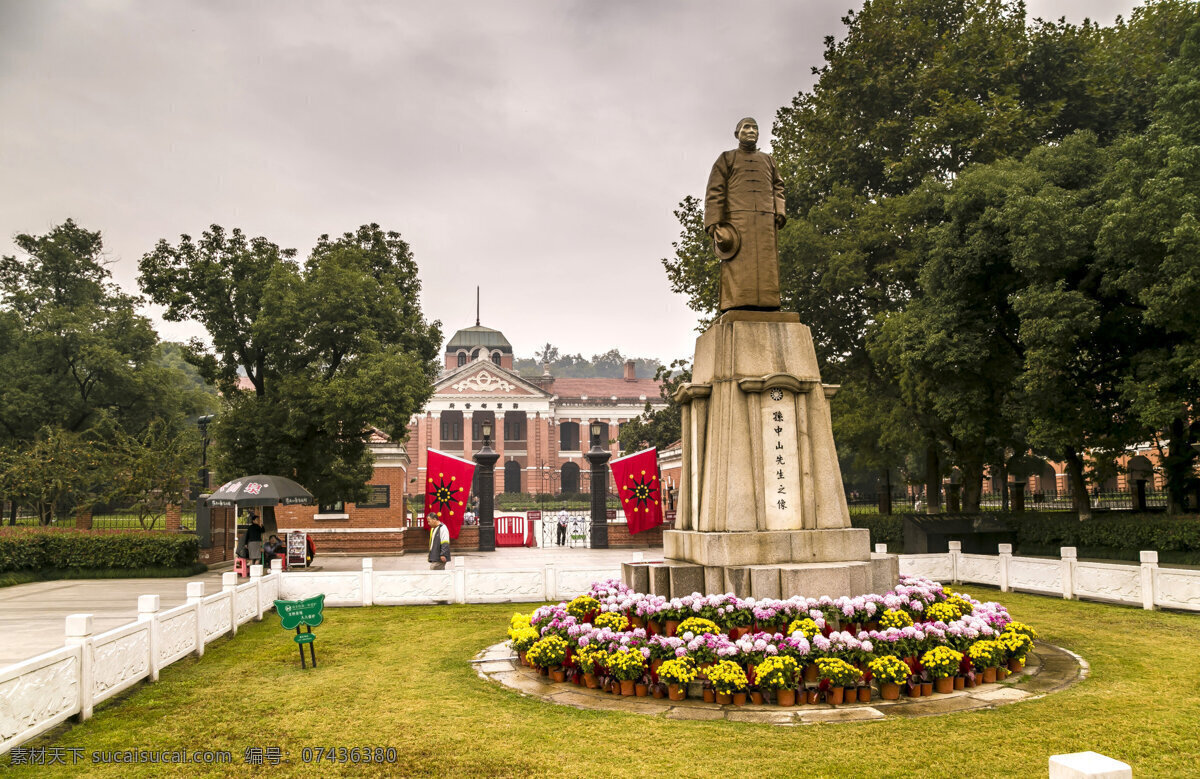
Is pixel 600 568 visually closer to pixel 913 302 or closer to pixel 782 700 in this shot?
pixel 782 700

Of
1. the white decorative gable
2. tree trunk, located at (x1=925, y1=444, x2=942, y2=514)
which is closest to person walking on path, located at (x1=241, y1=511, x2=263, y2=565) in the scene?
tree trunk, located at (x1=925, y1=444, x2=942, y2=514)

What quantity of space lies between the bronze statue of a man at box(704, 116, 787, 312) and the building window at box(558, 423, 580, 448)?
5479 centimetres

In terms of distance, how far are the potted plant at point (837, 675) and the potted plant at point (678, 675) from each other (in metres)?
1.01

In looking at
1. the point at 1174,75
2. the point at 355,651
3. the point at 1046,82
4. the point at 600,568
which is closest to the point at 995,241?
the point at 1174,75

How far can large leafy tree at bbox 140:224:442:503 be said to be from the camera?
19438 mm

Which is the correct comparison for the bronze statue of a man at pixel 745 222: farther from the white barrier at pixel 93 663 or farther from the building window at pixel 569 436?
the building window at pixel 569 436

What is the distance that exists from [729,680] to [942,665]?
175 cm

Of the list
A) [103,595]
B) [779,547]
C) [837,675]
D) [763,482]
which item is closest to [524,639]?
[779,547]

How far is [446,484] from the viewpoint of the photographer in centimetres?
2184

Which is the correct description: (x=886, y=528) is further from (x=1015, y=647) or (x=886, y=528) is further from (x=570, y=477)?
(x=570, y=477)

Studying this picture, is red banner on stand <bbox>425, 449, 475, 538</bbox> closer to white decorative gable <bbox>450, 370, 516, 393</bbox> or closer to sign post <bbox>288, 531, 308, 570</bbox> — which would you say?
sign post <bbox>288, 531, 308, 570</bbox>

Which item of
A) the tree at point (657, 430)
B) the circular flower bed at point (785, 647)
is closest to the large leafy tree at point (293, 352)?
the circular flower bed at point (785, 647)

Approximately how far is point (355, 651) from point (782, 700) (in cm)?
509

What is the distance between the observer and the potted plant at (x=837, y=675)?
6.28m
